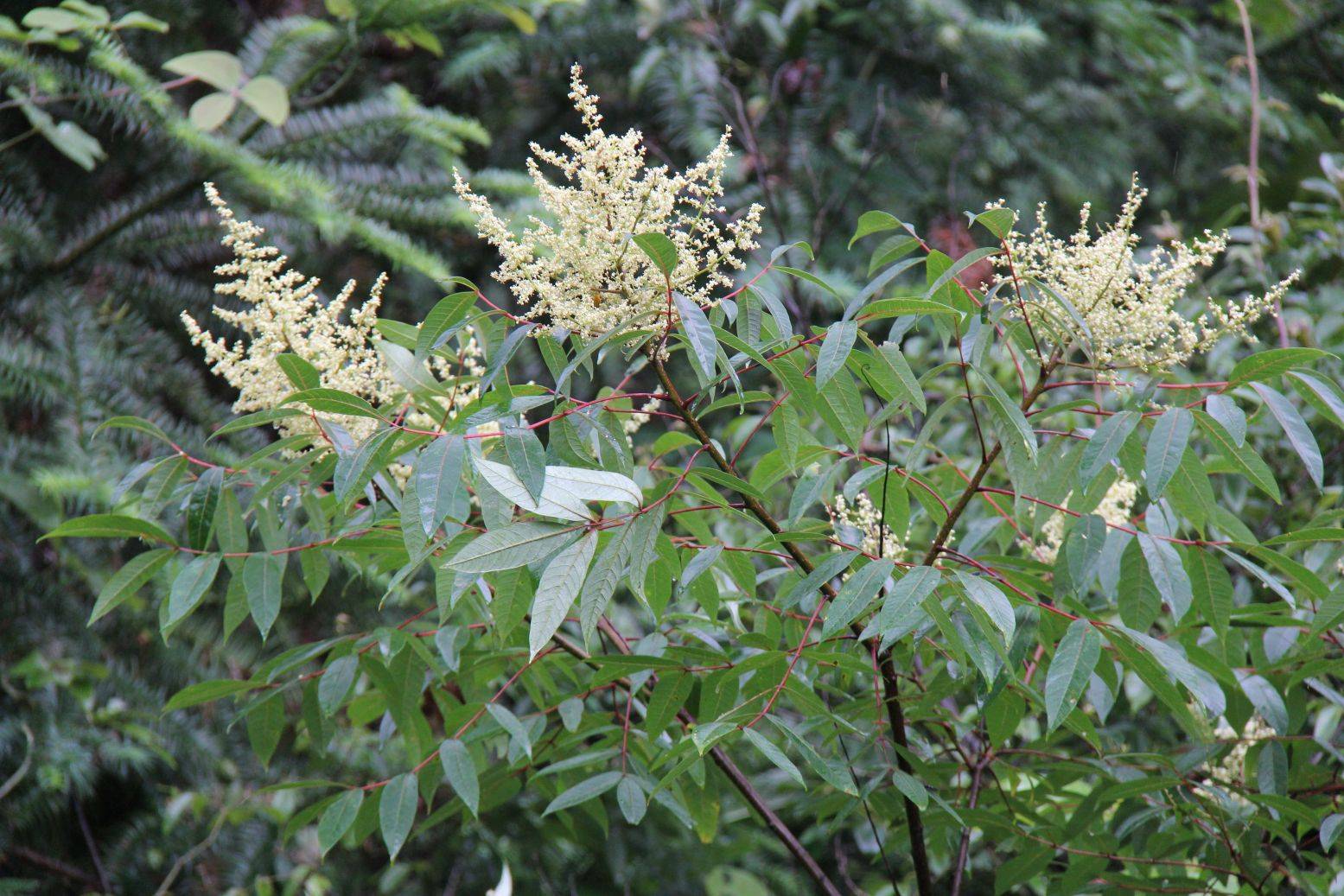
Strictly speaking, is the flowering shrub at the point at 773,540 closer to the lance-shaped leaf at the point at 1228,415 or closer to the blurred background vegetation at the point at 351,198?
the lance-shaped leaf at the point at 1228,415

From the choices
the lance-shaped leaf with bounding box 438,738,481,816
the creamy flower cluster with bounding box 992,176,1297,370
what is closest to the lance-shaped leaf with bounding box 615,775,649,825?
the lance-shaped leaf with bounding box 438,738,481,816

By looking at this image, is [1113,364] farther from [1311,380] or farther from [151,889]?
[151,889]

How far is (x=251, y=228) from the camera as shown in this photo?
4.11ft

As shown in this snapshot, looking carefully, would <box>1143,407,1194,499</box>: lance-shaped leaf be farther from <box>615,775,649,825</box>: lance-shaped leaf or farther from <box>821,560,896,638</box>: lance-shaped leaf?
<box>615,775,649,825</box>: lance-shaped leaf

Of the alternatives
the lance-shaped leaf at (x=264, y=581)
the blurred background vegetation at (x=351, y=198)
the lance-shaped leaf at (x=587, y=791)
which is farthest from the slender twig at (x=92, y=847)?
the lance-shaped leaf at (x=587, y=791)

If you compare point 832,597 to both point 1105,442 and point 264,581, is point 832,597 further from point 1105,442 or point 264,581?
point 264,581

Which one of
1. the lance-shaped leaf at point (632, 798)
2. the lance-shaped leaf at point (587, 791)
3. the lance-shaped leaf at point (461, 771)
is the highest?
the lance-shaped leaf at point (461, 771)

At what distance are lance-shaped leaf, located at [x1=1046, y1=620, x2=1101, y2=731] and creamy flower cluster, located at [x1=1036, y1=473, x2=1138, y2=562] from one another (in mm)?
480

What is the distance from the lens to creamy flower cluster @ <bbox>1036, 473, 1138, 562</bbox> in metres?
1.49

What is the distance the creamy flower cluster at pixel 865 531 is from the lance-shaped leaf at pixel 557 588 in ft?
1.48

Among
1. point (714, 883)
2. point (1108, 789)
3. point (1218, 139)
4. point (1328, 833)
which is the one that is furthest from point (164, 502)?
point (1218, 139)

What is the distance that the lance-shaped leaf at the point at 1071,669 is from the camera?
3.04 feet

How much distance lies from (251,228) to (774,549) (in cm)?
71

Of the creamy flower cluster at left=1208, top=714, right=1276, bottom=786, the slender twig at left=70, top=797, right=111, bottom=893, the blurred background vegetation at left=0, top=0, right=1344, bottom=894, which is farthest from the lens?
the slender twig at left=70, top=797, right=111, bottom=893
